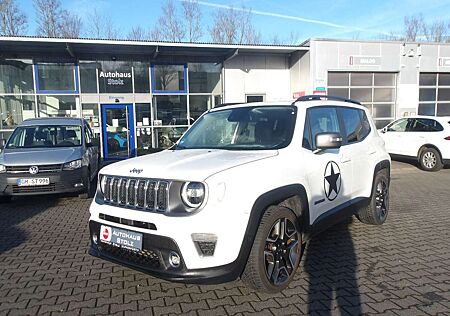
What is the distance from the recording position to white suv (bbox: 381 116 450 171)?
35.7ft

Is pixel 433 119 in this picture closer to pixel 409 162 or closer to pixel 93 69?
pixel 409 162

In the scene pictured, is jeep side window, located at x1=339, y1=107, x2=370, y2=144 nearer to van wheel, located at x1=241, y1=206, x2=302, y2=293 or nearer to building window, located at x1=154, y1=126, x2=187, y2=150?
van wheel, located at x1=241, y1=206, x2=302, y2=293

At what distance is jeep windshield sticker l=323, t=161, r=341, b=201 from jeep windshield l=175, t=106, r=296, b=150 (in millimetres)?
714

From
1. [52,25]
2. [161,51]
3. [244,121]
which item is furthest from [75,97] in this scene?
[52,25]

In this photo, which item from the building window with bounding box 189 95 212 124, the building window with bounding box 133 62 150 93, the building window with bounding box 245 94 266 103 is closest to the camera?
the building window with bounding box 133 62 150 93

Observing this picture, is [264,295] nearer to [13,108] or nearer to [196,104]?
[196,104]

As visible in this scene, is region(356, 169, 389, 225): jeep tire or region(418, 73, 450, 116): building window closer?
region(356, 169, 389, 225): jeep tire

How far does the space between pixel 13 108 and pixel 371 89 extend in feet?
49.5

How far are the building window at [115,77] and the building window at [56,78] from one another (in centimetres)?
98

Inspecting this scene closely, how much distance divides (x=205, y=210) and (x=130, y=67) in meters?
13.1

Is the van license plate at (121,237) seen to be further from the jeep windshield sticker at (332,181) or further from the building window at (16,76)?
the building window at (16,76)

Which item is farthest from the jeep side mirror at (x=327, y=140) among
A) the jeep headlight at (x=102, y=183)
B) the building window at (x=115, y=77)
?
the building window at (x=115, y=77)

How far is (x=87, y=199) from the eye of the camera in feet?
26.2

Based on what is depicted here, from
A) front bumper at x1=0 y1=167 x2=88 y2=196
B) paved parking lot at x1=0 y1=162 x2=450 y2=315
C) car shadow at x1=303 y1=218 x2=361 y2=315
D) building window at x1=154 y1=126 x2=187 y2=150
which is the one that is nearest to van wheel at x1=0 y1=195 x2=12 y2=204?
front bumper at x1=0 y1=167 x2=88 y2=196
